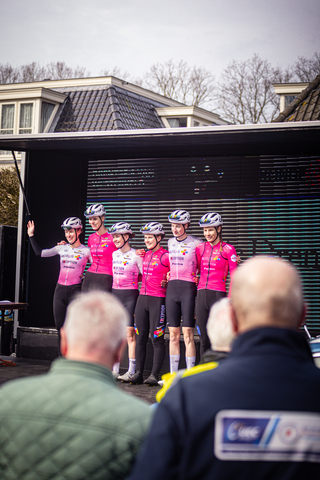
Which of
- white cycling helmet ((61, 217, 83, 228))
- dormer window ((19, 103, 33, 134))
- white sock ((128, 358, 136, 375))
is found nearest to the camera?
white sock ((128, 358, 136, 375))

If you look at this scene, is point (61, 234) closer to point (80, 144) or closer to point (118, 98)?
point (80, 144)

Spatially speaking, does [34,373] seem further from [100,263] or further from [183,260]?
[183,260]

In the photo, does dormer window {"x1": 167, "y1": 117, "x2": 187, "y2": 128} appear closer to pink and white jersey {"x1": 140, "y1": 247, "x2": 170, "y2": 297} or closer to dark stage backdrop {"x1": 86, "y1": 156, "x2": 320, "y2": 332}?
dark stage backdrop {"x1": 86, "y1": 156, "x2": 320, "y2": 332}

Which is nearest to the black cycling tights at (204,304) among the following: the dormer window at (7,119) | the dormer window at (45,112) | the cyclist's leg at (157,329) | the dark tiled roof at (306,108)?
the cyclist's leg at (157,329)

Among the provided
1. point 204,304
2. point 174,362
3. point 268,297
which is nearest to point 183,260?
point 204,304

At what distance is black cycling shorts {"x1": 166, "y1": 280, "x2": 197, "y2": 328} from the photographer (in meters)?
7.30

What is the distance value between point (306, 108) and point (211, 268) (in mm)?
4787

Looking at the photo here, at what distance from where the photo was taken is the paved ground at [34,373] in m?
6.82

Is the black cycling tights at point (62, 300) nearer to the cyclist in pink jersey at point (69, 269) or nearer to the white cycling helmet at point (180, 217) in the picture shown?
the cyclist in pink jersey at point (69, 269)

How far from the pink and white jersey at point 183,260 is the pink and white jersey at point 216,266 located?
0.48 feet

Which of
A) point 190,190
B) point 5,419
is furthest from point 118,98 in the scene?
point 5,419

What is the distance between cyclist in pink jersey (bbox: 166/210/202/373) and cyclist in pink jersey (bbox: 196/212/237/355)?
0.12m

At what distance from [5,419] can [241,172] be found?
7.93m

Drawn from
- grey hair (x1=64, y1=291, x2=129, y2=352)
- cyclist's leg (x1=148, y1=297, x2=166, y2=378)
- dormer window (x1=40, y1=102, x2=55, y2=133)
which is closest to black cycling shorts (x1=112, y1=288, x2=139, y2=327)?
cyclist's leg (x1=148, y1=297, x2=166, y2=378)
